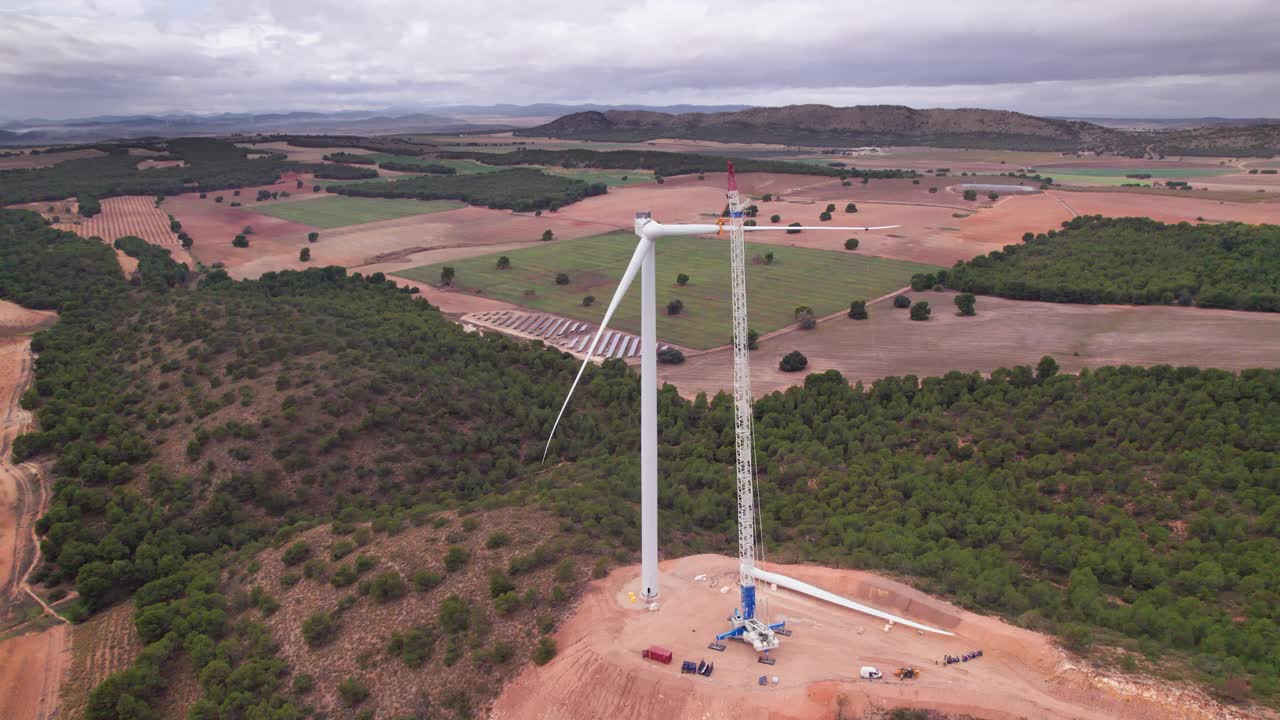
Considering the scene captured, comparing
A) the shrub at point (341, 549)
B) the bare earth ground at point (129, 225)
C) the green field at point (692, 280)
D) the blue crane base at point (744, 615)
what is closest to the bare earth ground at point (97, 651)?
the shrub at point (341, 549)

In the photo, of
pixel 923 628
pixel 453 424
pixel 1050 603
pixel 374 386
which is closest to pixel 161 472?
pixel 374 386

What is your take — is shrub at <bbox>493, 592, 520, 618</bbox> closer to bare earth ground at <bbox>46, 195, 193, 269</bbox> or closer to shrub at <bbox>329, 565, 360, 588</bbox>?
shrub at <bbox>329, 565, 360, 588</bbox>

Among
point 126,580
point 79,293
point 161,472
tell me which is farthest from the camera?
point 79,293

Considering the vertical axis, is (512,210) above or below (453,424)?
above

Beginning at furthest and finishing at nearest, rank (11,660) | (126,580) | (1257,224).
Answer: (1257,224) → (126,580) → (11,660)

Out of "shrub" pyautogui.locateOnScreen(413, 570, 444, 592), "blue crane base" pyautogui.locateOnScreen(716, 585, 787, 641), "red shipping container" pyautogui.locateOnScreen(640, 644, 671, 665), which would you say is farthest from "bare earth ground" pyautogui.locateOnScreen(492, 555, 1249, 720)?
"shrub" pyautogui.locateOnScreen(413, 570, 444, 592)

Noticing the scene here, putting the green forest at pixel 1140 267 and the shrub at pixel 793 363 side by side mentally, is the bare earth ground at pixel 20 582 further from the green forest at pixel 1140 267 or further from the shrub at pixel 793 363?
the green forest at pixel 1140 267

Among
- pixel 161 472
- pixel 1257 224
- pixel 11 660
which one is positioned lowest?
pixel 11 660

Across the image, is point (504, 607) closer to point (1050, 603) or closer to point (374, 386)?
point (1050, 603)

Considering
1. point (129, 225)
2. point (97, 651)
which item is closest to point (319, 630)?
point (97, 651)
